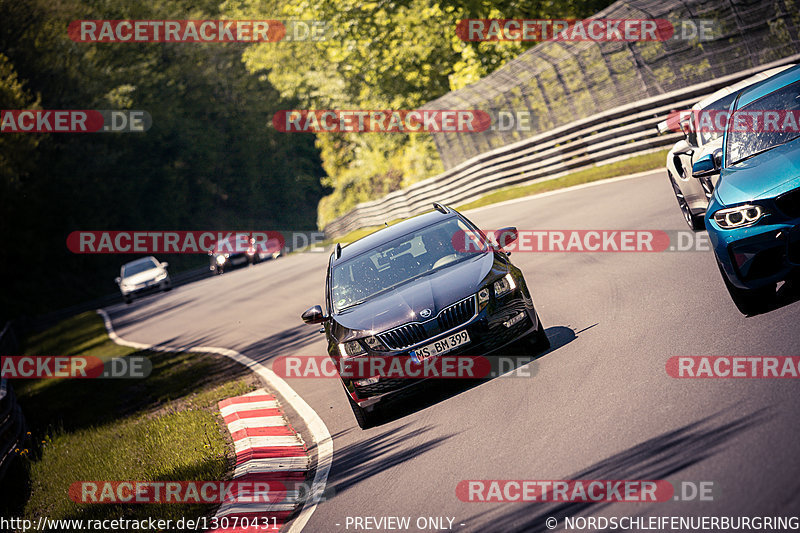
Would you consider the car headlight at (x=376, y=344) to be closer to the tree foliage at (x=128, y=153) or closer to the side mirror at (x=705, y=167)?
the side mirror at (x=705, y=167)

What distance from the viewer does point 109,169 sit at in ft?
185

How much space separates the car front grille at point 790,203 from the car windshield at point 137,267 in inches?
1354

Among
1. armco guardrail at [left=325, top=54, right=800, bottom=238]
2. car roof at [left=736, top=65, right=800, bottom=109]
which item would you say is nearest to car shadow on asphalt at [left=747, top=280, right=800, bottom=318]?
car roof at [left=736, top=65, right=800, bottom=109]

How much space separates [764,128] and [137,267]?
34.0 meters

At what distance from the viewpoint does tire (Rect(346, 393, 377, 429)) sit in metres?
8.18

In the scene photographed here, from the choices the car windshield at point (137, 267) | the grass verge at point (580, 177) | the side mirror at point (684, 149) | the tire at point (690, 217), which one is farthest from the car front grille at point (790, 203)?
the car windshield at point (137, 267)

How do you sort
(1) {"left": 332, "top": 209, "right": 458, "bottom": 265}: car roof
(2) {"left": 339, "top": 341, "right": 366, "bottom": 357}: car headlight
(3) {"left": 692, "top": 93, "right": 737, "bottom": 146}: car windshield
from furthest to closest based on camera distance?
(3) {"left": 692, "top": 93, "right": 737, "bottom": 146}: car windshield, (1) {"left": 332, "top": 209, "right": 458, "bottom": 265}: car roof, (2) {"left": 339, "top": 341, "right": 366, "bottom": 357}: car headlight

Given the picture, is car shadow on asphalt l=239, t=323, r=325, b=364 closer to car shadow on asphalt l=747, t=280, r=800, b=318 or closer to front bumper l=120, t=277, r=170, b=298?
car shadow on asphalt l=747, t=280, r=800, b=318

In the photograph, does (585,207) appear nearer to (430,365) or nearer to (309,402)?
(309,402)

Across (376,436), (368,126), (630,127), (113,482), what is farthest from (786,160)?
(368,126)

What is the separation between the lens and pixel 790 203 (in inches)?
261

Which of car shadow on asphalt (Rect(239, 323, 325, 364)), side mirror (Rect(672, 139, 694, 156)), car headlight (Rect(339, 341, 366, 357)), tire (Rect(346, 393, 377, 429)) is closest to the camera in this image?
car headlight (Rect(339, 341, 366, 357))

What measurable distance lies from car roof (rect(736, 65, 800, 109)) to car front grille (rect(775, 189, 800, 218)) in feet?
5.87

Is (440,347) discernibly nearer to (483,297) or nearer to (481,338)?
(481,338)
